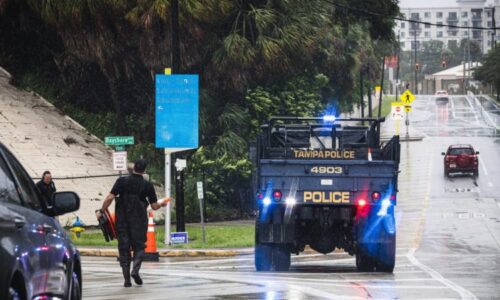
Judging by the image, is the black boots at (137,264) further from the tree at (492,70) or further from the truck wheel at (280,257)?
the tree at (492,70)

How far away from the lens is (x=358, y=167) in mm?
21188

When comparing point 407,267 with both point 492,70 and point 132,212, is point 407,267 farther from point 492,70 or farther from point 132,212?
point 492,70

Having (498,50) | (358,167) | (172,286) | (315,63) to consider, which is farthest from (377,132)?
(498,50)

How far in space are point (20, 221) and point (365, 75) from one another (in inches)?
3152

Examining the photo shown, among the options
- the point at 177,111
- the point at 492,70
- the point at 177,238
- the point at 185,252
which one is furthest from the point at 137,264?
the point at 492,70

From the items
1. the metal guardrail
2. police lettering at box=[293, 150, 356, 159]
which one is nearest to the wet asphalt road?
police lettering at box=[293, 150, 356, 159]

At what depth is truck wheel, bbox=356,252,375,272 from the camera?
2189cm

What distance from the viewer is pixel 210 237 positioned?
110 feet

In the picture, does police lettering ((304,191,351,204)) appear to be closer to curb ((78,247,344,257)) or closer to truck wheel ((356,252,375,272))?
truck wheel ((356,252,375,272))

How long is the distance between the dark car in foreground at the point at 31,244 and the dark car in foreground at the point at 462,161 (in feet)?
159

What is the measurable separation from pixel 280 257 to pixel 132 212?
5.97 metres

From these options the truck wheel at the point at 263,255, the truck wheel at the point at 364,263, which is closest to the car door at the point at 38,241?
the truck wheel at the point at 263,255

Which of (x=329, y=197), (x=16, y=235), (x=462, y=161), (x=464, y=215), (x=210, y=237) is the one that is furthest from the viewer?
(x=462, y=161)

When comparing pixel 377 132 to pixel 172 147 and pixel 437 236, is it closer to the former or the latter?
pixel 172 147
